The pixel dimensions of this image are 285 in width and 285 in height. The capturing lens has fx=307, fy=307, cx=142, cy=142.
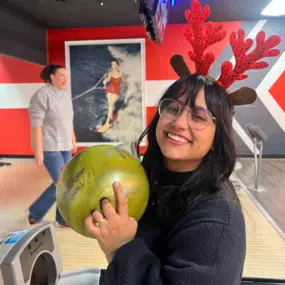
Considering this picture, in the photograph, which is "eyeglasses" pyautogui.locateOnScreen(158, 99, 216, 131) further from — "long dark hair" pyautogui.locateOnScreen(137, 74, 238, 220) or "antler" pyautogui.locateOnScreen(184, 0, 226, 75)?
"antler" pyautogui.locateOnScreen(184, 0, 226, 75)

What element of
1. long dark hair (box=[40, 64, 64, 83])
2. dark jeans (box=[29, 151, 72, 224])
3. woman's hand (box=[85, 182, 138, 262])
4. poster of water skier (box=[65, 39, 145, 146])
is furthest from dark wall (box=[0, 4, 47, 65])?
woman's hand (box=[85, 182, 138, 262])

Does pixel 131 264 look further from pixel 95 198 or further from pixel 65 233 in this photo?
pixel 65 233

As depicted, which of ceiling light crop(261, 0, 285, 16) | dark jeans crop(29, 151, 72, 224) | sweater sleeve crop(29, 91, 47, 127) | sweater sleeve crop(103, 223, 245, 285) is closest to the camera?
sweater sleeve crop(103, 223, 245, 285)

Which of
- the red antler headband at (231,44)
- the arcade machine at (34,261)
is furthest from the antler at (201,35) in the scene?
the arcade machine at (34,261)

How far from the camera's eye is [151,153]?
3.49 feet

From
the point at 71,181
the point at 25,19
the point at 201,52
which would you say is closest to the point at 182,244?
the point at 71,181

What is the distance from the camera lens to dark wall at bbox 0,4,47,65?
14.6 ft

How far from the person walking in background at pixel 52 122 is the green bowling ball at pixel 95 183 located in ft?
6.11

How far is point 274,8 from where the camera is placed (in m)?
5.03

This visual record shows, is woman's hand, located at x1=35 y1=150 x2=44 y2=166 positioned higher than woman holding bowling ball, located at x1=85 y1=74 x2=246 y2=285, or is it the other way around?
woman holding bowling ball, located at x1=85 y1=74 x2=246 y2=285

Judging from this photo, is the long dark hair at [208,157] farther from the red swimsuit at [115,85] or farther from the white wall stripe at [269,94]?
the white wall stripe at [269,94]

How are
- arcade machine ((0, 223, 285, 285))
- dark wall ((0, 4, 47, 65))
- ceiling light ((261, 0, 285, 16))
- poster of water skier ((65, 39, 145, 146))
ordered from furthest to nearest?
1. poster of water skier ((65, 39, 145, 146))
2. ceiling light ((261, 0, 285, 16))
3. dark wall ((0, 4, 47, 65))
4. arcade machine ((0, 223, 285, 285))

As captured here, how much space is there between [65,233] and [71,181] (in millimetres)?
2144

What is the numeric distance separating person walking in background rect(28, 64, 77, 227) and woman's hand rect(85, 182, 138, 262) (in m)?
2.02
